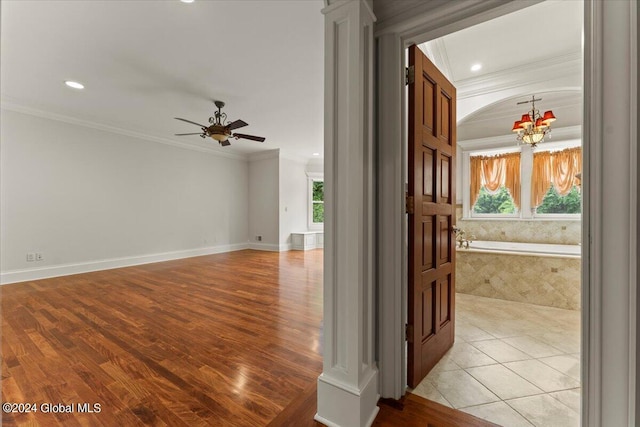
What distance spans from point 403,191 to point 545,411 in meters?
1.46

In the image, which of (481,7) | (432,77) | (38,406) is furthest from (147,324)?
(481,7)

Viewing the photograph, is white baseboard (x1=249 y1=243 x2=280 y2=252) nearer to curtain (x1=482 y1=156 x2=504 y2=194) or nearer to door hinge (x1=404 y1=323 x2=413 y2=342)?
curtain (x1=482 y1=156 x2=504 y2=194)

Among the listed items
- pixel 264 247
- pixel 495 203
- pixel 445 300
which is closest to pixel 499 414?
pixel 445 300

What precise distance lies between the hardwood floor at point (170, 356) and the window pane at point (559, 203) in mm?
4782

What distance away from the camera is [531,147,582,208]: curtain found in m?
5.11

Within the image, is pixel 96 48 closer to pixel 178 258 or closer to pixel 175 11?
pixel 175 11

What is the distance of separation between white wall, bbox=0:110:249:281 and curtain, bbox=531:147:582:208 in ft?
23.0

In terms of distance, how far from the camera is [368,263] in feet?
4.86

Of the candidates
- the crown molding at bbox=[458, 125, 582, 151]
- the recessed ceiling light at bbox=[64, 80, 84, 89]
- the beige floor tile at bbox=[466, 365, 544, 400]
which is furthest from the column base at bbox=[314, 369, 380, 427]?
the crown molding at bbox=[458, 125, 582, 151]

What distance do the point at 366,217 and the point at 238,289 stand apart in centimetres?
291

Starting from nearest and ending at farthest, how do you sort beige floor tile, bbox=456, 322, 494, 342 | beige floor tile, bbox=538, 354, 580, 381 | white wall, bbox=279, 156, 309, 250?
beige floor tile, bbox=538, 354, 580, 381 → beige floor tile, bbox=456, 322, 494, 342 → white wall, bbox=279, 156, 309, 250

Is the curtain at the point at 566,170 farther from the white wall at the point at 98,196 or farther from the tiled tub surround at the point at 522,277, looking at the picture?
the white wall at the point at 98,196

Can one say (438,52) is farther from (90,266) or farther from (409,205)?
(90,266)

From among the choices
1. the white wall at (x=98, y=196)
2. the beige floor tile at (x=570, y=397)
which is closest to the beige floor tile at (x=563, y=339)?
the beige floor tile at (x=570, y=397)
